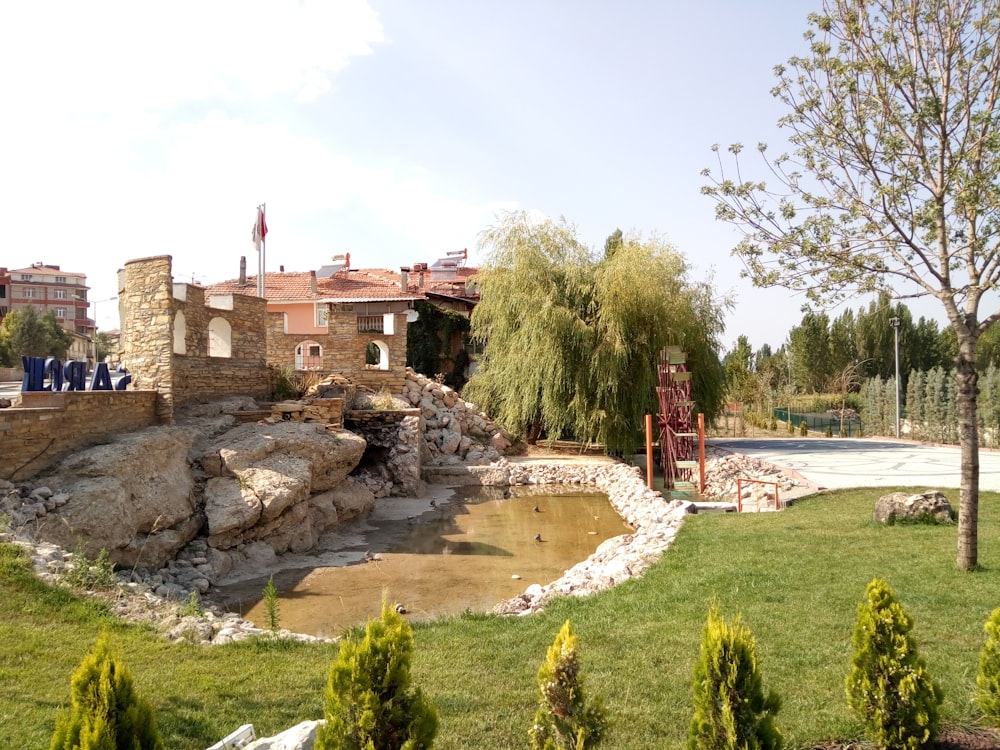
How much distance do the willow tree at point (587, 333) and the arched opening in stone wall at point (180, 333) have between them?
414 inches

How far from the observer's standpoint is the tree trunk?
6.80 meters

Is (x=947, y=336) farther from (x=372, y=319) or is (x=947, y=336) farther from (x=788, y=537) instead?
(x=788, y=537)

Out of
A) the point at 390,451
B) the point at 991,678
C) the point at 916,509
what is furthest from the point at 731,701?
the point at 390,451

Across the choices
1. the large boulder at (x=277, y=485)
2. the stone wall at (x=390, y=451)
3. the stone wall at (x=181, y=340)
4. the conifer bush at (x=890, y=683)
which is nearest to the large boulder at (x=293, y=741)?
the conifer bush at (x=890, y=683)

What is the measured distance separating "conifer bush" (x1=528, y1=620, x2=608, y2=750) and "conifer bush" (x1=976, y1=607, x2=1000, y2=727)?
238 centimetres

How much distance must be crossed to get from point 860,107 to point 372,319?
27.5 meters

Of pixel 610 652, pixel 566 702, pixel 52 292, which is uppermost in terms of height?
pixel 52 292

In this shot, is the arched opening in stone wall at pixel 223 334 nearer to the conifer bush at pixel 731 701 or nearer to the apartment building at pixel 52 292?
the conifer bush at pixel 731 701

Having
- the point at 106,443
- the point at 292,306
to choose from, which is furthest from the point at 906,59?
the point at 292,306

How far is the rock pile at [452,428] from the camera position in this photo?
71.1 ft

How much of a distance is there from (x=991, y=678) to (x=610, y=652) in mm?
2653

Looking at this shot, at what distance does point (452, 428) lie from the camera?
2234cm

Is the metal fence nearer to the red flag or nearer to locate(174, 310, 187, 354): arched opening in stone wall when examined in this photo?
the red flag

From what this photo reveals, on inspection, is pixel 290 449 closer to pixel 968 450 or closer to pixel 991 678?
pixel 968 450
